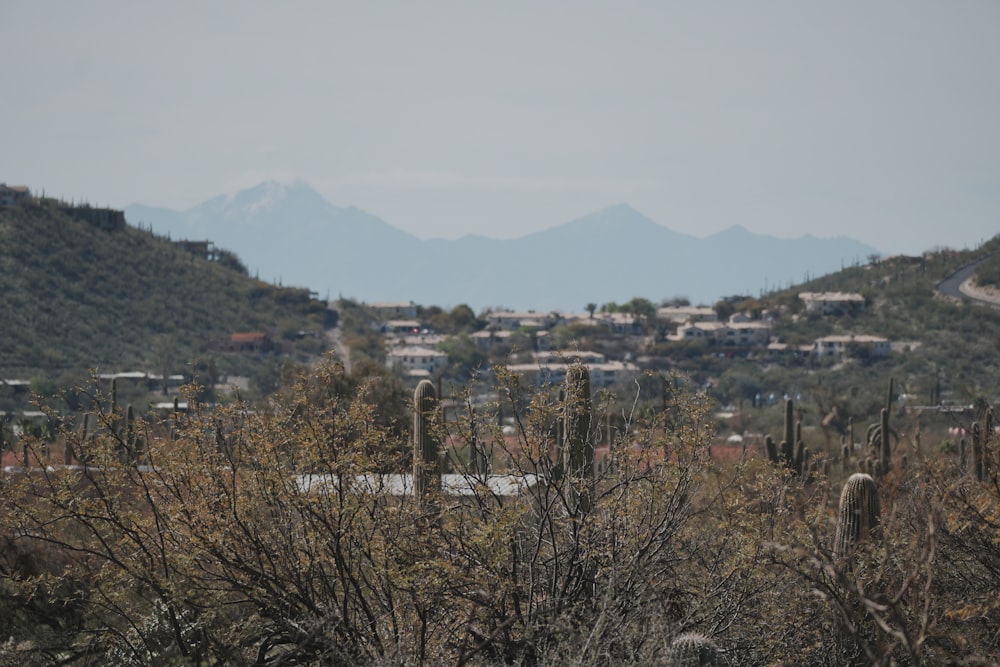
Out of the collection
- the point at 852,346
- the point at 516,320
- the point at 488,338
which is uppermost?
the point at 516,320

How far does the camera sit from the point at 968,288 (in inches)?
2584

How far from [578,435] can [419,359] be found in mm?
63406

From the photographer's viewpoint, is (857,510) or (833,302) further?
(833,302)

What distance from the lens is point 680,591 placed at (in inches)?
313

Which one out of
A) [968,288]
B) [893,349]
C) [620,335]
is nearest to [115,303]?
[620,335]

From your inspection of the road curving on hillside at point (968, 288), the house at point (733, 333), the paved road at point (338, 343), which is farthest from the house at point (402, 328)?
the road curving on hillside at point (968, 288)

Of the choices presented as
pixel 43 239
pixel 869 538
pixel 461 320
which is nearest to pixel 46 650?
pixel 869 538

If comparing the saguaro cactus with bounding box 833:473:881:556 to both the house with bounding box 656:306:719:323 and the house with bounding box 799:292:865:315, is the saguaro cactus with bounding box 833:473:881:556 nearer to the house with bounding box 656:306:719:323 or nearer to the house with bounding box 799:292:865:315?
the house with bounding box 799:292:865:315

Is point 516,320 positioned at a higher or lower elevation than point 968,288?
lower

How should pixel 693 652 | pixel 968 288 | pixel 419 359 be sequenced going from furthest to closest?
1. pixel 419 359
2. pixel 968 288
3. pixel 693 652

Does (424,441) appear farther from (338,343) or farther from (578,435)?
(338,343)

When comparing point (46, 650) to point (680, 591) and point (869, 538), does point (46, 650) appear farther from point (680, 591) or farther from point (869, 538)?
point (869, 538)

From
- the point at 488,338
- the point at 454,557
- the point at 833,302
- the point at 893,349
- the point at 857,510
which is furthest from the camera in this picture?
the point at 488,338

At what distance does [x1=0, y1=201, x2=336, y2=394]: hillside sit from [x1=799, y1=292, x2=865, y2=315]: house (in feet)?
107
